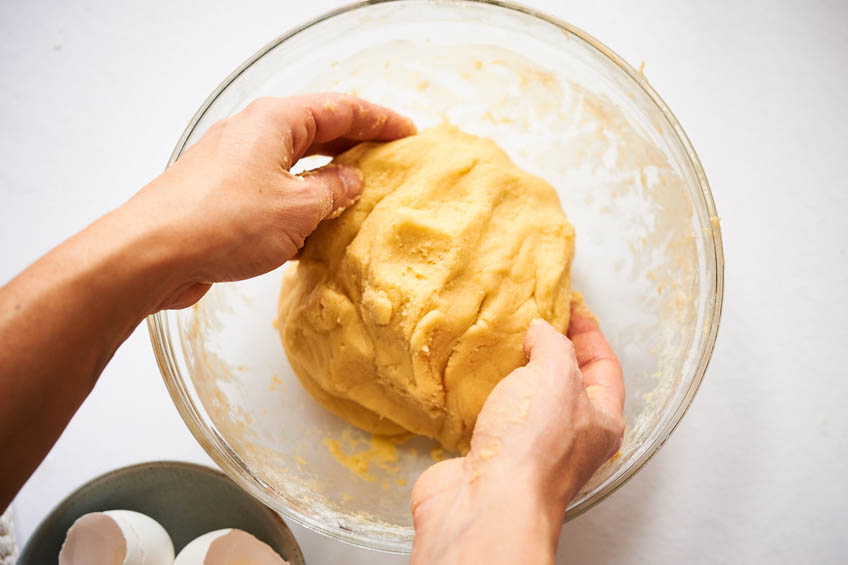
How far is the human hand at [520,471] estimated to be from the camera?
3.44ft

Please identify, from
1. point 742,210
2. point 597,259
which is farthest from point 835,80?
point 597,259

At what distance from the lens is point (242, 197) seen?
121 centimetres

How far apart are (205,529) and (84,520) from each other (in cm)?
31

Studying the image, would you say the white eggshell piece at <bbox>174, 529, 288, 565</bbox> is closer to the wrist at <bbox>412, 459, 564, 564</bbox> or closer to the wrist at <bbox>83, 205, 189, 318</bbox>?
the wrist at <bbox>412, 459, 564, 564</bbox>

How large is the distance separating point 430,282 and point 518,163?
63 cm

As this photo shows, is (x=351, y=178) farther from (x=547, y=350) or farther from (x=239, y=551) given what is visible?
(x=239, y=551)

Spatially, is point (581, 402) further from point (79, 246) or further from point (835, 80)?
point (835, 80)

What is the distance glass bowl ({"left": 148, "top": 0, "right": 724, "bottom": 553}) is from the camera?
150cm

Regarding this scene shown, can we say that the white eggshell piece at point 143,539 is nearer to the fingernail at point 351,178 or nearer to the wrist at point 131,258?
the wrist at point 131,258

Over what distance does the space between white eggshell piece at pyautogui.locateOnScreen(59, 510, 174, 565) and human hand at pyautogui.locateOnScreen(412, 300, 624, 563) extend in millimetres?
770

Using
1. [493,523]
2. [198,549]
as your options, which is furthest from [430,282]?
[198,549]

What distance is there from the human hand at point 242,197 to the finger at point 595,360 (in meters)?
0.71

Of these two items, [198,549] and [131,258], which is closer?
[131,258]

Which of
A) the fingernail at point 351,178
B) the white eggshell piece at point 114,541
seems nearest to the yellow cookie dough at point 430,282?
the fingernail at point 351,178
